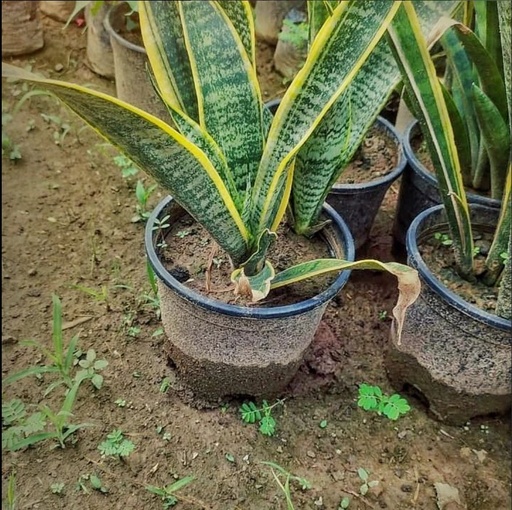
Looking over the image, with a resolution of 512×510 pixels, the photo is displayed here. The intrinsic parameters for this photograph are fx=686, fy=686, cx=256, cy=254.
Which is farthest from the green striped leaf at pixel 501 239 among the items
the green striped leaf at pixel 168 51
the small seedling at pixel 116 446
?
the small seedling at pixel 116 446

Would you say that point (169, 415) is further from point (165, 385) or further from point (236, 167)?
point (236, 167)

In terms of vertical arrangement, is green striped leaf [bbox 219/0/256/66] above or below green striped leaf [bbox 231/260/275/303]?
above

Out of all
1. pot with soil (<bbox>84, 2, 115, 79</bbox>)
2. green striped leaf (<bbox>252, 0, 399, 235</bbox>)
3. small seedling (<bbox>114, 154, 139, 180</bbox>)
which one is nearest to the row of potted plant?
green striped leaf (<bbox>252, 0, 399, 235</bbox>)

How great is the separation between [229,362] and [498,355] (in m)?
0.50

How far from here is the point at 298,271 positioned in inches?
46.1

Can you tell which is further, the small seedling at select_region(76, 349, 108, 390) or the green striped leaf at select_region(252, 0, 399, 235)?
the small seedling at select_region(76, 349, 108, 390)

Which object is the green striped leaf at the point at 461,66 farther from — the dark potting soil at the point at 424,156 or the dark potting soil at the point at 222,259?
the dark potting soil at the point at 222,259

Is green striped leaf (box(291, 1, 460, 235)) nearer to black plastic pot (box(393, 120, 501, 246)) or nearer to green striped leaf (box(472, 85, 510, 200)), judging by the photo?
green striped leaf (box(472, 85, 510, 200))

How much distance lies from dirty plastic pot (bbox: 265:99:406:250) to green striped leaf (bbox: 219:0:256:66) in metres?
0.33

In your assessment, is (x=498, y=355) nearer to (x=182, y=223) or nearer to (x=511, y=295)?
(x=511, y=295)

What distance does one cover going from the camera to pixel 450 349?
4.32ft

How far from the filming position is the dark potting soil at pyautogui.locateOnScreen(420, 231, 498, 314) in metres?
1.34

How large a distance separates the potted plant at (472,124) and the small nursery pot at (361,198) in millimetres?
53

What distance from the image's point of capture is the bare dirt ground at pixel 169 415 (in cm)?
126
